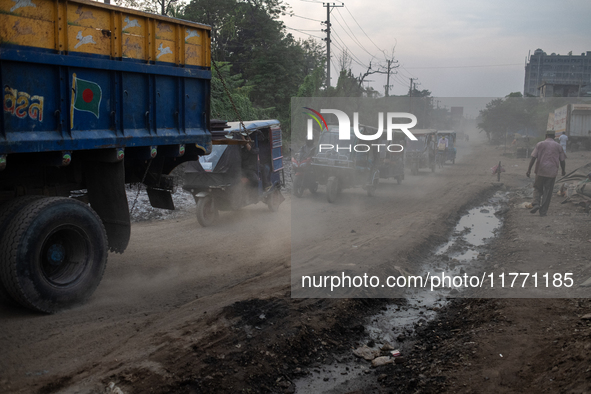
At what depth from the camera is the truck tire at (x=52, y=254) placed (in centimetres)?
478

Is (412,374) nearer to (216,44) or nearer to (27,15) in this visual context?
(27,15)

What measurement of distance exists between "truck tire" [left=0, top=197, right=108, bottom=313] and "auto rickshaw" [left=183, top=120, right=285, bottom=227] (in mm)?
4580

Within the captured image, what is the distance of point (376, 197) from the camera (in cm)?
1595

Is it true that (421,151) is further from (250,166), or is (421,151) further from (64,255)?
(64,255)

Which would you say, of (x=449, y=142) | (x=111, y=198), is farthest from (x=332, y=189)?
(x=449, y=142)

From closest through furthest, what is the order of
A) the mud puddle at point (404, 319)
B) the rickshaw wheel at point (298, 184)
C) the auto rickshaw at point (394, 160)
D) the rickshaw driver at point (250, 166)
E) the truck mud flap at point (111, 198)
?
1. the mud puddle at point (404, 319)
2. the truck mud flap at point (111, 198)
3. the rickshaw driver at point (250, 166)
4. the rickshaw wheel at point (298, 184)
5. the auto rickshaw at point (394, 160)

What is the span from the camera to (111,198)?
6.11 m

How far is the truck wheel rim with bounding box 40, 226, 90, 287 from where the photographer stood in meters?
5.30

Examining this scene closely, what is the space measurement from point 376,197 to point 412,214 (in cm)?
352

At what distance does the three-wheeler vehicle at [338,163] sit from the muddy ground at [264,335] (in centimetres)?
584

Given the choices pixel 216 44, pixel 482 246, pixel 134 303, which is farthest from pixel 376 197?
pixel 216 44

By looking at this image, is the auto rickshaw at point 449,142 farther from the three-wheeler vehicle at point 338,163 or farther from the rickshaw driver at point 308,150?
the rickshaw driver at point 308,150

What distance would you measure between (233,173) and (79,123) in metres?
5.37

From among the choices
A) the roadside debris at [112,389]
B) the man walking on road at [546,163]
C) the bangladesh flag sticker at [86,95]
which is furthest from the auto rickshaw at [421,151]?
the roadside debris at [112,389]
